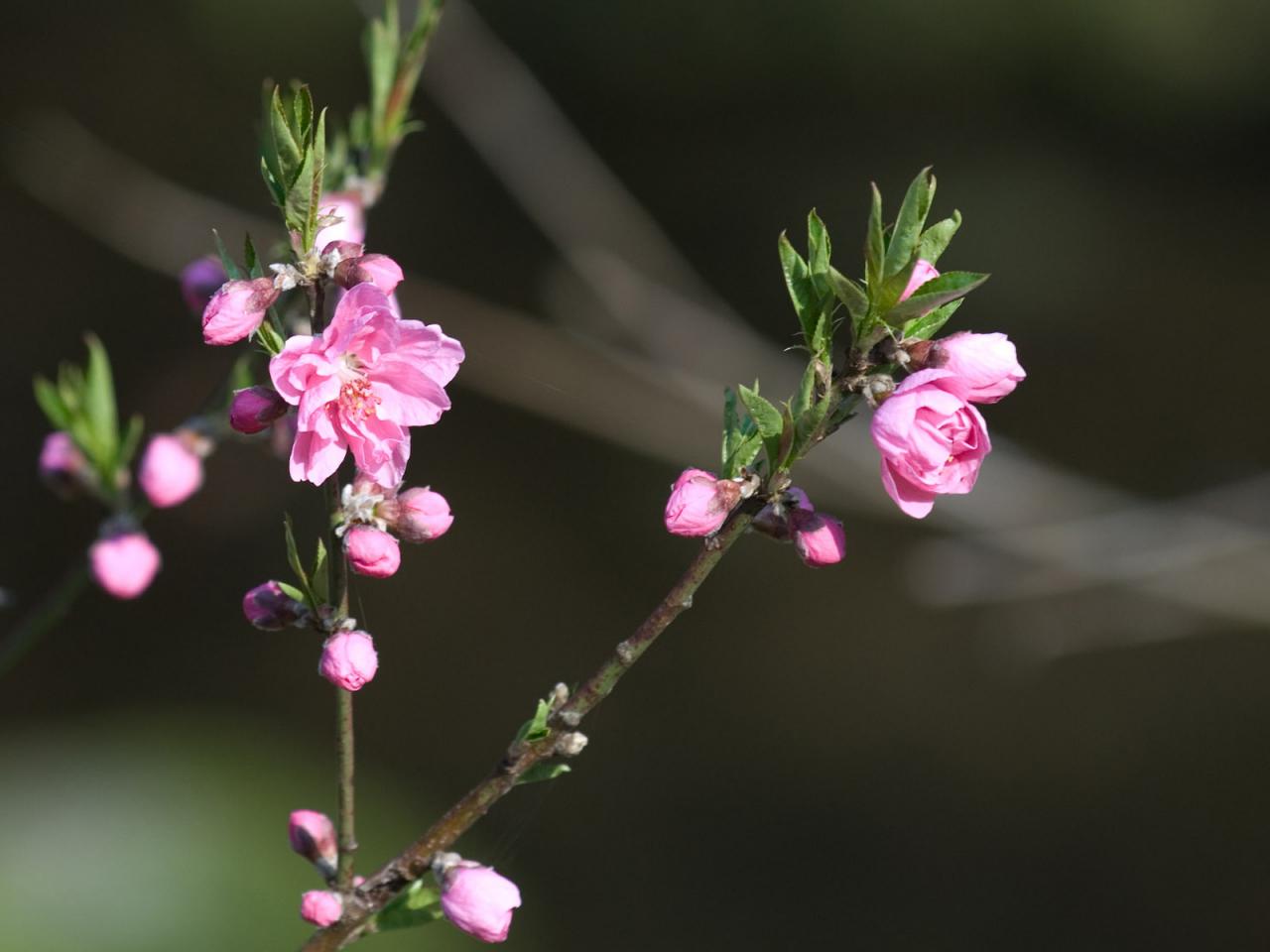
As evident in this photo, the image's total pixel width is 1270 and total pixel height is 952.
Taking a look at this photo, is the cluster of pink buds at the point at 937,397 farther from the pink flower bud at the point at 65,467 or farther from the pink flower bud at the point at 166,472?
the pink flower bud at the point at 65,467

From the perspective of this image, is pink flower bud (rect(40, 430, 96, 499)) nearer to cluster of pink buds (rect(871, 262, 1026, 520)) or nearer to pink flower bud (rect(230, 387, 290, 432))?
pink flower bud (rect(230, 387, 290, 432))

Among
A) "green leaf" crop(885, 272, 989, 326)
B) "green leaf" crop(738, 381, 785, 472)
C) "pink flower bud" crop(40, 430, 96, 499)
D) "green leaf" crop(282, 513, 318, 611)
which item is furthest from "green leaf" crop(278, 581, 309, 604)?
"pink flower bud" crop(40, 430, 96, 499)

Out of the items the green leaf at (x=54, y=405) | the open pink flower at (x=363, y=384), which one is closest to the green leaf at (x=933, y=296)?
the open pink flower at (x=363, y=384)

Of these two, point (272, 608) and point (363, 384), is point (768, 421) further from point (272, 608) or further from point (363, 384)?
point (272, 608)

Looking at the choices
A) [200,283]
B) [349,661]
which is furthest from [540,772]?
[200,283]

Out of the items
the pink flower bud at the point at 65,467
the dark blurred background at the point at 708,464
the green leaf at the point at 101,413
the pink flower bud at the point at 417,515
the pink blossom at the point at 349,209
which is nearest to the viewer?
the pink flower bud at the point at 417,515

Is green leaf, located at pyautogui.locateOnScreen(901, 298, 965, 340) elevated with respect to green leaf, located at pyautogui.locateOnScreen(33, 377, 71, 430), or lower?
elevated
